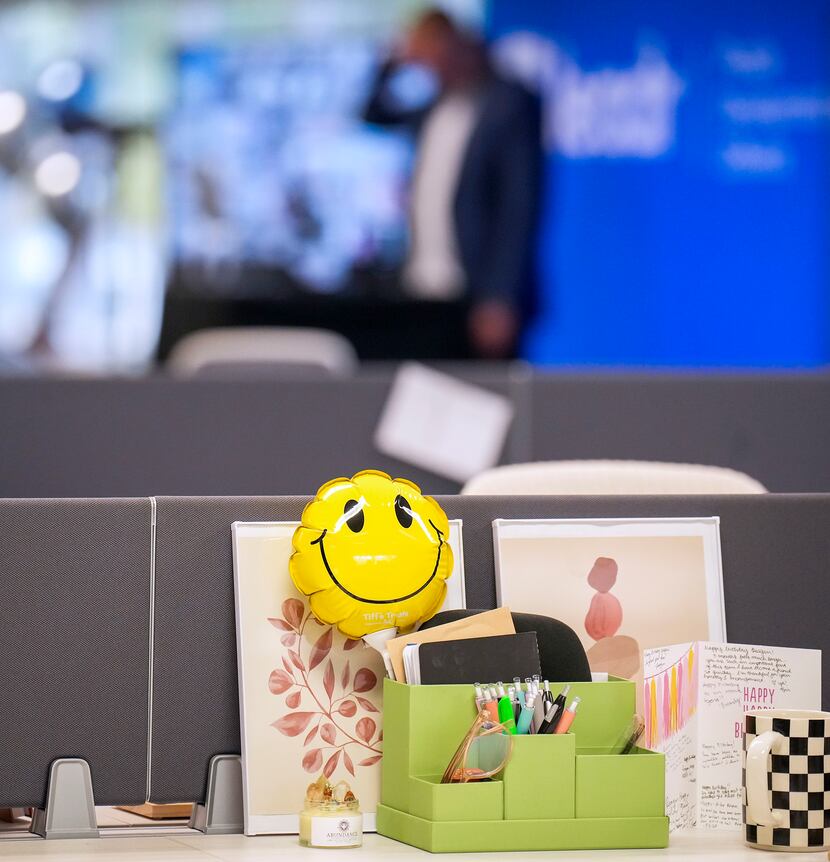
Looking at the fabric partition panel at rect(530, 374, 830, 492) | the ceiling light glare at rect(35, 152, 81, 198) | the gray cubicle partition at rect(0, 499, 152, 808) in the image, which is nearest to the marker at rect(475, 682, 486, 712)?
the gray cubicle partition at rect(0, 499, 152, 808)

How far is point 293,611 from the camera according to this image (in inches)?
42.9

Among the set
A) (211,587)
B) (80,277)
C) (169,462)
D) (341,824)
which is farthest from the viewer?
(80,277)

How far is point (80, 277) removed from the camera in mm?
6109

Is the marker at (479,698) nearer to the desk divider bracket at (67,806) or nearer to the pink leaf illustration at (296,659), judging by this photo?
the pink leaf illustration at (296,659)

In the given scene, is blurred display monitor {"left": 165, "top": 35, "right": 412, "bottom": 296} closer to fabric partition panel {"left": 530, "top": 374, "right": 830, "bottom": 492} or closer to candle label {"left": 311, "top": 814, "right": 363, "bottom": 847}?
fabric partition panel {"left": 530, "top": 374, "right": 830, "bottom": 492}

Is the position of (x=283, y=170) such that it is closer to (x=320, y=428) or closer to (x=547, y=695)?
(x=320, y=428)

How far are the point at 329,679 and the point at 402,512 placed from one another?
5.8 inches

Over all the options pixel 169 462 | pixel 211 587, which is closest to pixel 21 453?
pixel 169 462

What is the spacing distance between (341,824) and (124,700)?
0.20 metres

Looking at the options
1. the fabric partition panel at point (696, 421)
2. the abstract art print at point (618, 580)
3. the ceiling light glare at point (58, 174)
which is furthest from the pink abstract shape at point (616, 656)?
the ceiling light glare at point (58, 174)

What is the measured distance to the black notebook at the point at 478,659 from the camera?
102cm

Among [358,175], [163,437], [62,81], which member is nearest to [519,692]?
[163,437]

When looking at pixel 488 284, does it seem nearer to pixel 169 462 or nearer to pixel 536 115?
pixel 536 115

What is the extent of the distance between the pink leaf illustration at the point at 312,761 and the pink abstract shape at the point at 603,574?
263mm
